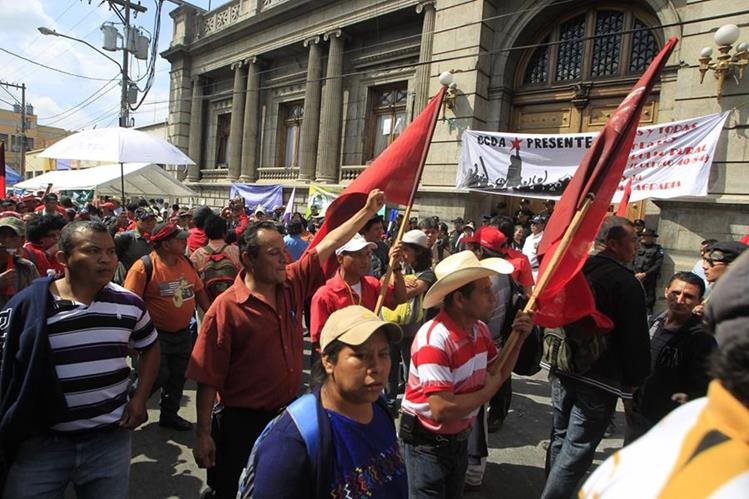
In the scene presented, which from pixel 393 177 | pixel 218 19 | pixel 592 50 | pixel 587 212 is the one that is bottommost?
pixel 587 212

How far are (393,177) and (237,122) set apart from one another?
16.1 m

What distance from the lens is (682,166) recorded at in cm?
668

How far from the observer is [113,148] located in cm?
736

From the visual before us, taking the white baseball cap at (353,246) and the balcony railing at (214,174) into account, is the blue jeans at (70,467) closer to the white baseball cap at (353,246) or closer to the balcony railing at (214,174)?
the white baseball cap at (353,246)

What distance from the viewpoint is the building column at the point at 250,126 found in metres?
17.3

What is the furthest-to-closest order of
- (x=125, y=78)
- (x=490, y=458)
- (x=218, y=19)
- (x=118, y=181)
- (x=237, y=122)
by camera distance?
(x=218, y=19) < (x=125, y=78) < (x=237, y=122) < (x=118, y=181) < (x=490, y=458)

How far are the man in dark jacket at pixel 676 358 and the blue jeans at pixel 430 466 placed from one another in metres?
1.33

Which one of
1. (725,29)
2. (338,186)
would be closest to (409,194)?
(725,29)

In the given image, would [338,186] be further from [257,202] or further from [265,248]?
[265,248]

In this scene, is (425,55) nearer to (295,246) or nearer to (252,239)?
(295,246)

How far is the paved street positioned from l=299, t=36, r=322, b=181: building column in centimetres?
1103

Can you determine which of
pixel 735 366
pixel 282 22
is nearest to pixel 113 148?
pixel 735 366

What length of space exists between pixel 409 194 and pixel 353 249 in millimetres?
577

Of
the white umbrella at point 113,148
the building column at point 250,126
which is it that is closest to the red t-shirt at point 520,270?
the white umbrella at point 113,148
